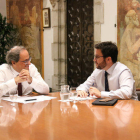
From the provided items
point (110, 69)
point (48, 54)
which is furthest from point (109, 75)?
point (48, 54)

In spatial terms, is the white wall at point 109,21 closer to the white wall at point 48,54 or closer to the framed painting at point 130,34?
the framed painting at point 130,34

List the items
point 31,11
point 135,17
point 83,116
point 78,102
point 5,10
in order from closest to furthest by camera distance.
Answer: point 83,116 < point 78,102 < point 135,17 < point 31,11 < point 5,10

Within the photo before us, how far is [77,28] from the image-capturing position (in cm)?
740

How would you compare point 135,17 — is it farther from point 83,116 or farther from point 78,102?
point 83,116

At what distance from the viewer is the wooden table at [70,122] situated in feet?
4.43

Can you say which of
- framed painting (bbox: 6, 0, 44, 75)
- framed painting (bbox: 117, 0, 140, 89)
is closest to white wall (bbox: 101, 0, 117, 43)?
framed painting (bbox: 117, 0, 140, 89)

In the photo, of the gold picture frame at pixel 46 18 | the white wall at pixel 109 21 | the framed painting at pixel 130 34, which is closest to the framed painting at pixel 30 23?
the gold picture frame at pixel 46 18

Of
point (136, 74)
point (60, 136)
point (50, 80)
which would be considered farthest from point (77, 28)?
point (60, 136)

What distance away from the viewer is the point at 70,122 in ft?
5.34

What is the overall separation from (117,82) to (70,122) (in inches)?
58.2

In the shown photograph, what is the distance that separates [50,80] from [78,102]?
568 centimetres

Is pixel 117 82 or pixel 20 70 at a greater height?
pixel 20 70

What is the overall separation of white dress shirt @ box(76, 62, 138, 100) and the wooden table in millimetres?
396

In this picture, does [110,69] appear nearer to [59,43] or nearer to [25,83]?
[25,83]
